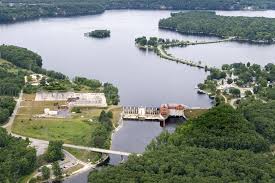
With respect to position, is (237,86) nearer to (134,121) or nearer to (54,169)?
(134,121)

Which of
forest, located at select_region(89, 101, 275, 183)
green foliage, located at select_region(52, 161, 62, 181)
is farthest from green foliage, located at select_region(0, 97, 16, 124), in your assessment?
forest, located at select_region(89, 101, 275, 183)

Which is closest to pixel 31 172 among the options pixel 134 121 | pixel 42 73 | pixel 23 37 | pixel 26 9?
pixel 134 121

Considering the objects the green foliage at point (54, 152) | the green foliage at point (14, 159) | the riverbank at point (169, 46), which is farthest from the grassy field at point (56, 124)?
the riverbank at point (169, 46)

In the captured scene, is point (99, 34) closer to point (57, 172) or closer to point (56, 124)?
point (56, 124)

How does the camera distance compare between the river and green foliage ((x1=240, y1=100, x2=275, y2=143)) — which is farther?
the river

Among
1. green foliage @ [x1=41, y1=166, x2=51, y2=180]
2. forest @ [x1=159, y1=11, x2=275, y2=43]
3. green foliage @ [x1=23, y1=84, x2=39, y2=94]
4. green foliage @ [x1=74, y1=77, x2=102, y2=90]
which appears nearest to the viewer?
green foliage @ [x1=41, y1=166, x2=51, y2=180]

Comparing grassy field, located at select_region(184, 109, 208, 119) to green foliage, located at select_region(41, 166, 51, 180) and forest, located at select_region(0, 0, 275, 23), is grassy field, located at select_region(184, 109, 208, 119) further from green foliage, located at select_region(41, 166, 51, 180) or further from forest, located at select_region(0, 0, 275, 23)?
forest, located at select_region(0, 0, 275, 23)
